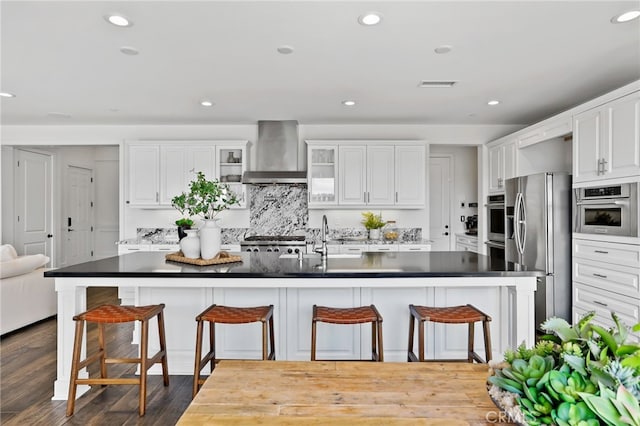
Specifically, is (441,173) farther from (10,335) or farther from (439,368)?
(10,335)

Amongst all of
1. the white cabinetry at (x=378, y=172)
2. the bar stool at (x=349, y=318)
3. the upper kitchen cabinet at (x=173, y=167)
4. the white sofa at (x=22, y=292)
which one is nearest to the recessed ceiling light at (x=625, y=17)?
the bar stool at (x=349, y=318)

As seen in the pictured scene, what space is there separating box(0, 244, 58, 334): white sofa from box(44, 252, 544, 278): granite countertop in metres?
1.91

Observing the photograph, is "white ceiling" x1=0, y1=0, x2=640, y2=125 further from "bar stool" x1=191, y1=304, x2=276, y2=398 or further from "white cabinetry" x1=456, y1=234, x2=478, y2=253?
"white cabinetry" x1=456, y1=234, x2=478, y2=253

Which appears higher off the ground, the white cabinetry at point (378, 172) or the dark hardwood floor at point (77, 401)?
the white cabinetry at point (378, 172)

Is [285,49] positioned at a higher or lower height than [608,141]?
higher

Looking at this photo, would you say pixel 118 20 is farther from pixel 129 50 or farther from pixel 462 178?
pixel 462 178

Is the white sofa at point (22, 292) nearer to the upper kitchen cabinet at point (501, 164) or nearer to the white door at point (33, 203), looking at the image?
the white door at point (33, 203)

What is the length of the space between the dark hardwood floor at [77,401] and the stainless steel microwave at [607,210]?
3630 millimetres

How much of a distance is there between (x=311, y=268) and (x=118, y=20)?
210 centimetres

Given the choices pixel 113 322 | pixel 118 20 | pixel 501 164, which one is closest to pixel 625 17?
pixel 501 164

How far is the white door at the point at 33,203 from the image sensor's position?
6168 mm

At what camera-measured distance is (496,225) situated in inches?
201

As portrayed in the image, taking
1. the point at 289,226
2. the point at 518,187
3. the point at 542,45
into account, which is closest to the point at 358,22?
the point at 542,45

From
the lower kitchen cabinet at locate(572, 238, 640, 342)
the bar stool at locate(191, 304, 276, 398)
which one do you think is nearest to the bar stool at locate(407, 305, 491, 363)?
the bar stool at locate(191, 304, 276, 398)
